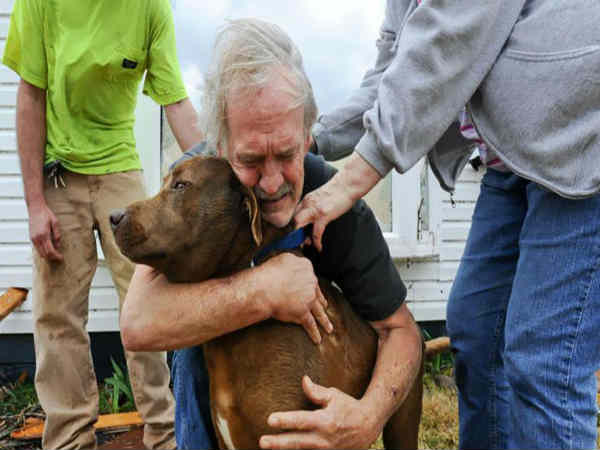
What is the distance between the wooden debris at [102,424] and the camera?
3.92 meters

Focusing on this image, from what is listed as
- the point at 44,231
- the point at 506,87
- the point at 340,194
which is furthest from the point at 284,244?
the point at 44,231

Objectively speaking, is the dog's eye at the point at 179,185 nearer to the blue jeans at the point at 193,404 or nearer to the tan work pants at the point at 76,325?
the blue jeans at the point at 193,404

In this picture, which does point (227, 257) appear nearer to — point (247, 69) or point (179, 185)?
point (179, 185)

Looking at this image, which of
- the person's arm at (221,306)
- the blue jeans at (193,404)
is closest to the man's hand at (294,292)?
the person's arm at (221,306)

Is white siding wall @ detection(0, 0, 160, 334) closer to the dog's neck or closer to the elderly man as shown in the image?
the elderly man

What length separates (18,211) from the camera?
15.8 ft

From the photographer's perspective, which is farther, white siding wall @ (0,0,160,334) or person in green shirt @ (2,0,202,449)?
white siding wall @ (0,0,160,334)

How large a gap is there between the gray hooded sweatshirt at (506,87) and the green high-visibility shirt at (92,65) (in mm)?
2081

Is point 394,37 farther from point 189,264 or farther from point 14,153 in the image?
point 14,153

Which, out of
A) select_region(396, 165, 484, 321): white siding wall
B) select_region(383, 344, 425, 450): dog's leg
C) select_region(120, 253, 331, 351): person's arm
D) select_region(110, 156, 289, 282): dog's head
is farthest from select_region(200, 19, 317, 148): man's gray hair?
select_region(396, 165, 484, 321): white siding wall

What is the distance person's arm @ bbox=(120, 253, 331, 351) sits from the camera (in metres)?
1.87

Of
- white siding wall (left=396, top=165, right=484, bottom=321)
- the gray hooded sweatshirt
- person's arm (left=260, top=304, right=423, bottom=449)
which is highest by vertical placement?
the gray hooded sweatshirt

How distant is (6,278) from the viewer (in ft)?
15.6

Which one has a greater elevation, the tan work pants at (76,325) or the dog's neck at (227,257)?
the dog's neck at (227,257)
